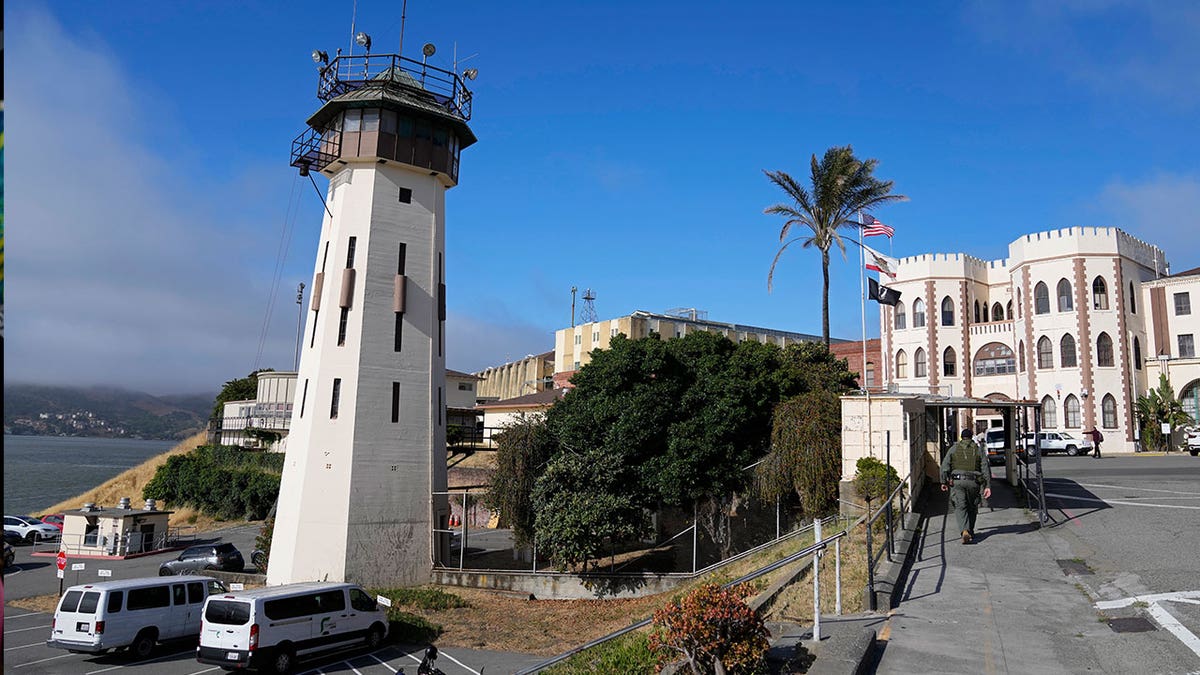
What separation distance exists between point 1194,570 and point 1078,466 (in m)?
27.0

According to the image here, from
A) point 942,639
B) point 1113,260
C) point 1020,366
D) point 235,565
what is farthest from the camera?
point 1020,366

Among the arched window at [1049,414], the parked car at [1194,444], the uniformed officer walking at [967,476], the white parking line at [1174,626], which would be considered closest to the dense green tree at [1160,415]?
the arched window at [1049,414]

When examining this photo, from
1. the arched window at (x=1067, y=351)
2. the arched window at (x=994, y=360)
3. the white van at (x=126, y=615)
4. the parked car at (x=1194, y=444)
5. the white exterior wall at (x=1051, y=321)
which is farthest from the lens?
the arched window at (x=994, y=360)

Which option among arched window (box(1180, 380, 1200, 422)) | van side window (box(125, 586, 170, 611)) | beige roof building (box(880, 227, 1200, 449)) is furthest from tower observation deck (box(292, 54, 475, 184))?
arched window (box(1180, 380, 1200, 422))

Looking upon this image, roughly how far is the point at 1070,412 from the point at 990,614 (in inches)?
1979

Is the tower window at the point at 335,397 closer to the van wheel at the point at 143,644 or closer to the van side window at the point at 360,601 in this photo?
the van side window at the point at 360,601

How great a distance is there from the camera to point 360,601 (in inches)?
833

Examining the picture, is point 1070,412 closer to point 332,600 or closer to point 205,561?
point 332,600

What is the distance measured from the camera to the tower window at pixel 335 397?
90.9 feet

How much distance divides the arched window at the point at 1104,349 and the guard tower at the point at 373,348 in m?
46.7

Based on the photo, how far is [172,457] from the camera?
61.4 m

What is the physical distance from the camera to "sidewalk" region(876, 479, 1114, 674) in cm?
898

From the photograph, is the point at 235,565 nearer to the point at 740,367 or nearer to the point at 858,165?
the point at 740,367

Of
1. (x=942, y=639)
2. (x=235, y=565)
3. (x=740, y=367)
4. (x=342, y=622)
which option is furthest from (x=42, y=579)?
(x=942, y=639)
